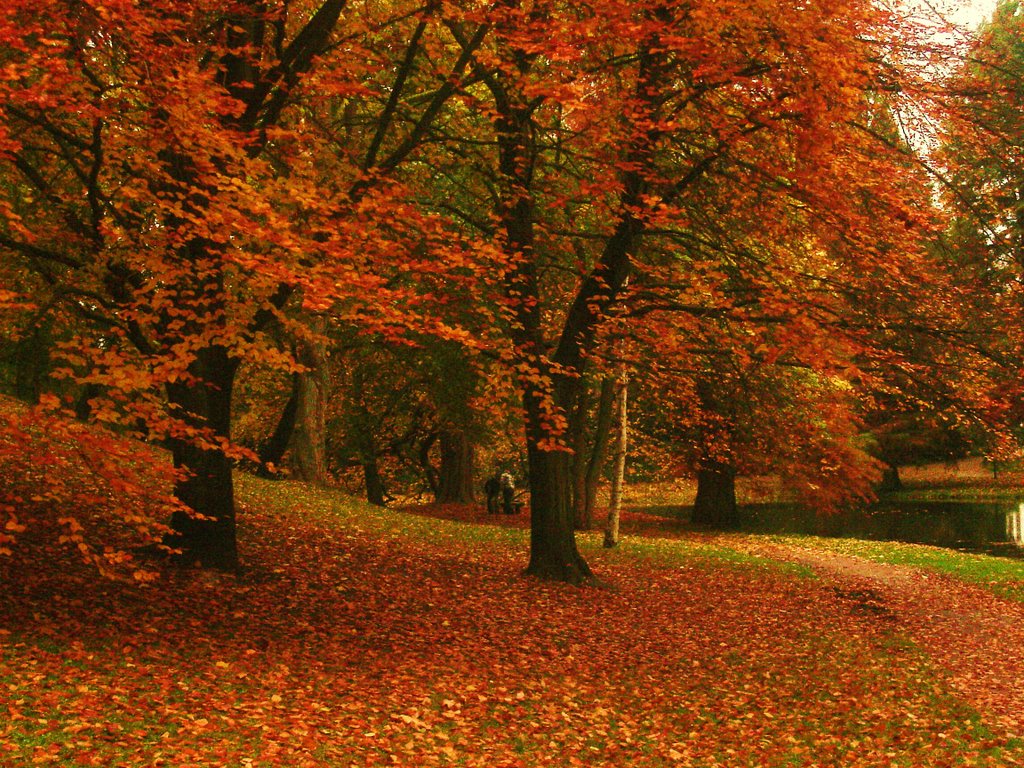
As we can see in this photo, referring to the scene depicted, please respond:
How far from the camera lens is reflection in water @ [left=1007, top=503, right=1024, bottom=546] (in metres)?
29.8

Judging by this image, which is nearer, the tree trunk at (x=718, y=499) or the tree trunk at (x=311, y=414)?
the tree trunk at (x=311, y=414)

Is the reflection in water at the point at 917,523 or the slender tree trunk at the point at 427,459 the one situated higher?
the slender tree trunk at the point at 427,459

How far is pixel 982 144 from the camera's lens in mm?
12969

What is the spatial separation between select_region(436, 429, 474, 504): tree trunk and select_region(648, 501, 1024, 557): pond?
8980 millimetres

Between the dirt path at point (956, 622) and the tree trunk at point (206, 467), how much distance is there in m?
8.56

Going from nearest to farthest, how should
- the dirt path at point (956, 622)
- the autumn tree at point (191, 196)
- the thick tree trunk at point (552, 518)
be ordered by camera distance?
the autumn tree at point (191, 196) → the dirt path at point (956, 622) → the thick tree trunk at point (552, 518)

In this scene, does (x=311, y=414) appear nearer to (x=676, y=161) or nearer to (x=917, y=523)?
(x=676, y=161)

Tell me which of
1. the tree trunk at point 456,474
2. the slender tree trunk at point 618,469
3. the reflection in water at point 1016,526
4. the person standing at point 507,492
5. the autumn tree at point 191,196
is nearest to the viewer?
the autumn tree at point 191,196

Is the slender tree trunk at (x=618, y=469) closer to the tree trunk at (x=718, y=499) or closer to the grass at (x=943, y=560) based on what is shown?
the grass at (x=943, y=560)

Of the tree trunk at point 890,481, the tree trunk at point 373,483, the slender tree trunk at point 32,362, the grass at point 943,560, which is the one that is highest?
the slender tree trunk at point 32,362

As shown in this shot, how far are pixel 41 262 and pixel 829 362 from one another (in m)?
9.49

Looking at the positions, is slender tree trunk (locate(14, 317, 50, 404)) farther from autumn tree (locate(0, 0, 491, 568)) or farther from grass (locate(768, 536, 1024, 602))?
grass (locate(768, 536, 1024, 602))

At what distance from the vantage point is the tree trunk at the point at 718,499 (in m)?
31.3

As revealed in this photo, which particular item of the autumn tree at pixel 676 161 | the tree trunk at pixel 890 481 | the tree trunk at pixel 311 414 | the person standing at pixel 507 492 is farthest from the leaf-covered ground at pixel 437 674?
the tree trunk at pixel 890 481
